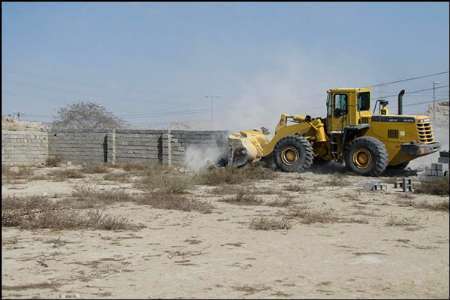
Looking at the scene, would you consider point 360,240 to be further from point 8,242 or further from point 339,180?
point 339,180

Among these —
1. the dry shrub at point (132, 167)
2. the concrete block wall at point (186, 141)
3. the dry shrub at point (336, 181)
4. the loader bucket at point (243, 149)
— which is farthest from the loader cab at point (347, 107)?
the dry shrub at point (132, 167)

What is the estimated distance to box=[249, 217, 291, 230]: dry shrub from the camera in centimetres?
1066

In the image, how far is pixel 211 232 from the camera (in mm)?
10594

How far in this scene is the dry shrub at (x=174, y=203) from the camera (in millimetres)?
13447

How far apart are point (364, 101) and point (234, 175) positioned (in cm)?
547

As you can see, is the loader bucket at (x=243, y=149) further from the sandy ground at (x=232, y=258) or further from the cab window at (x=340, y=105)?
the sandy ground at (x=232, y=258)

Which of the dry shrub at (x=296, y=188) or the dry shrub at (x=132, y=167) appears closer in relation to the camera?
the dry shrub at (x=296, y=188)

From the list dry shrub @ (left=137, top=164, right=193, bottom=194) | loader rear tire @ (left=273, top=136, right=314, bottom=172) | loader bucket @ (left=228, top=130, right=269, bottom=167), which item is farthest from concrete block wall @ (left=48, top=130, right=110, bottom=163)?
dry shrub @ (left=137, top=164, right=193, bottom=194)

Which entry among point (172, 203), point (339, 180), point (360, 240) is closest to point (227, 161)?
point (339, 180)

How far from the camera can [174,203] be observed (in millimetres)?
13992

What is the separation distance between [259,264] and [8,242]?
13.7ft

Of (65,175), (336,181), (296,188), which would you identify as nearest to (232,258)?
(296,188)

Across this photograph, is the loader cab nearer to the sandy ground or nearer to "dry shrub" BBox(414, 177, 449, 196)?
"dry shrub" BBox(414, 177, 449, 196)

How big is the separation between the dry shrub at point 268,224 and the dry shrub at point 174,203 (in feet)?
6.84
